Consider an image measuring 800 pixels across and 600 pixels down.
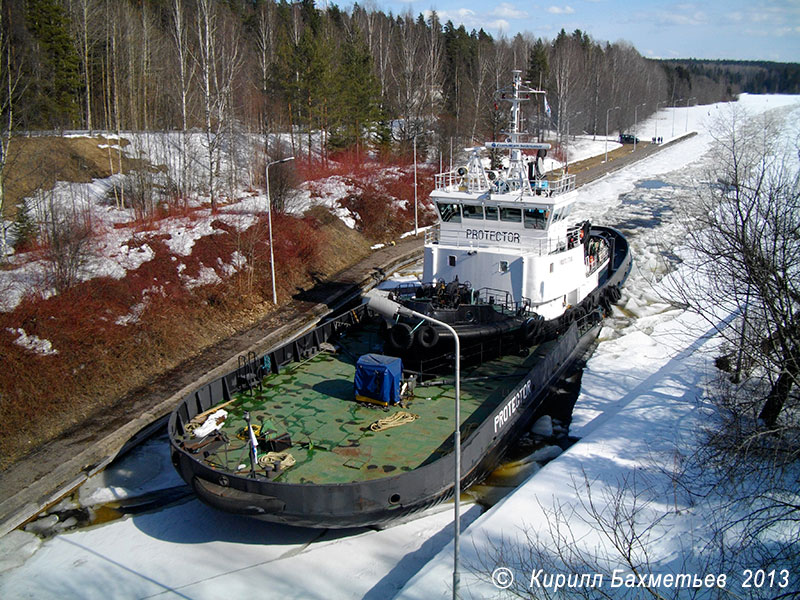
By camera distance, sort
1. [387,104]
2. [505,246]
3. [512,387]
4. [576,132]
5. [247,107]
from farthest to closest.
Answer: [576,132], [387,104], [247,107], [505,246], [512,387]

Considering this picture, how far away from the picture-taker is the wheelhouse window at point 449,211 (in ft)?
52.5

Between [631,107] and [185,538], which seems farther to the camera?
[631,107]

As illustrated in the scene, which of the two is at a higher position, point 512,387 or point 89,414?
point 512,387

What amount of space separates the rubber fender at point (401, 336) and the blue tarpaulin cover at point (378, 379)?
96 cm

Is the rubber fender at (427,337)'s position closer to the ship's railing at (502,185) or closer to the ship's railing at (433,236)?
the ship's railing at (433,236)

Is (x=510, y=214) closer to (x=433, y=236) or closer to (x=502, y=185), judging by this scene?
(x=502, y=185)

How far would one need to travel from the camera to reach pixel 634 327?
19.2 m

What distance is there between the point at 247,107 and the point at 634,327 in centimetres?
2765

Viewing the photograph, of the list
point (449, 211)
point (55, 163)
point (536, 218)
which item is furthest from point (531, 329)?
point (55, 163)

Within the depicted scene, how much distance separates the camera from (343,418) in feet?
37.0

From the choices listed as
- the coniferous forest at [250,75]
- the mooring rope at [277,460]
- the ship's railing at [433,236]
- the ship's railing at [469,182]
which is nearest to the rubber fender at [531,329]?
the ship's railing at [433,236]

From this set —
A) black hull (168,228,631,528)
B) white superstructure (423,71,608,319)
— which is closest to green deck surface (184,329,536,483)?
black hull (168,228,631,528)

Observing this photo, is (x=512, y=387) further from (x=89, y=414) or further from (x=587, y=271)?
(x=89, y=414)

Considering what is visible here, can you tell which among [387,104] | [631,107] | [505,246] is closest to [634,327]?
[505,246]
